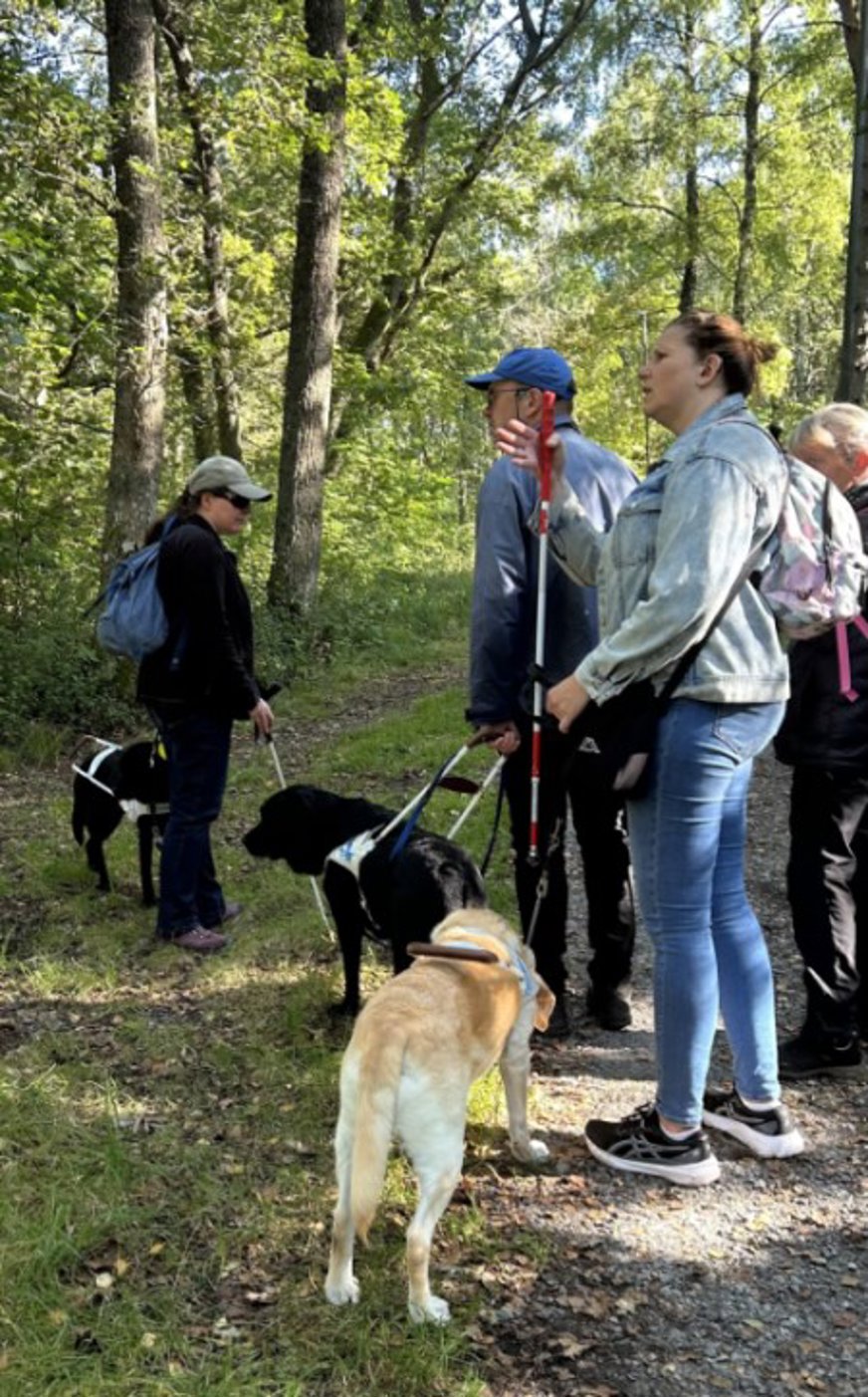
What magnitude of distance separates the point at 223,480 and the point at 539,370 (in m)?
1.83

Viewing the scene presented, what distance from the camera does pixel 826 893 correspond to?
375 cm

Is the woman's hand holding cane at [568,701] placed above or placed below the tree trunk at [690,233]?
below

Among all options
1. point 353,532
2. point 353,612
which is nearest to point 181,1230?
point 353,612

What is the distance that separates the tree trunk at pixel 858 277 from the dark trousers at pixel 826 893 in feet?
19.0

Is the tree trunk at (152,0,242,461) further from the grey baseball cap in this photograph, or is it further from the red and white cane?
the red and white cane

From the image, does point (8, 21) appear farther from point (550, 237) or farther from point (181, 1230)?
point (550, 237)

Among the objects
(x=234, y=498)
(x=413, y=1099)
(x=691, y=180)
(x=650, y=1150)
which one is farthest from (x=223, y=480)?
(x=691, y=180)

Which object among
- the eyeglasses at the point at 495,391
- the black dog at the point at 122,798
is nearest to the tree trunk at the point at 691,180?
the black dog at the point at 122,798

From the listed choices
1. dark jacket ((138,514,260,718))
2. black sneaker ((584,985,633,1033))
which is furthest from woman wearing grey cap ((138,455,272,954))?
black sneaker ((584,985,633,1033))

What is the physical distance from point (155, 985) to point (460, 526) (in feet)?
70.9

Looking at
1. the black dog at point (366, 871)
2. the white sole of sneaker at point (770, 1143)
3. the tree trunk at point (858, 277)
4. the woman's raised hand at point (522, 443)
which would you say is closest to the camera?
the white sole of sneaker at point (770, 1143)

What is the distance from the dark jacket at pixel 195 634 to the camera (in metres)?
4.67

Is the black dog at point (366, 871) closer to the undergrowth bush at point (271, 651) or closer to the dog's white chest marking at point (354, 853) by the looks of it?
the dog's white chest marking at point (354, 853)

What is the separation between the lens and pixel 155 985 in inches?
185
